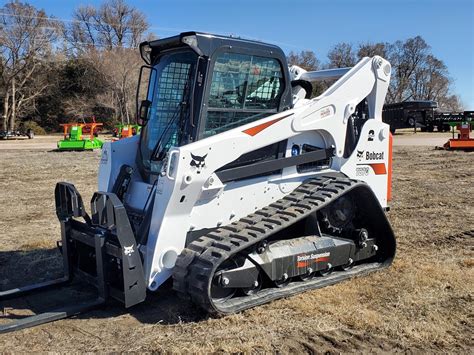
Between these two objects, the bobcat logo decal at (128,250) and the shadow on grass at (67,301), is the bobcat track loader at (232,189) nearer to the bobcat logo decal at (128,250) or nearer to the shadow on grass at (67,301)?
the bobcat logo decal at (128,250)

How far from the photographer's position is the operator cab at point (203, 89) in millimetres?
5047

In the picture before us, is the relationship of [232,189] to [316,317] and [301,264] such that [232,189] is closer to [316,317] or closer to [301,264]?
[301,264]

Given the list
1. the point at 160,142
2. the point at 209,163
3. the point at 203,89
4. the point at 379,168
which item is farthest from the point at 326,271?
the point at 203,89

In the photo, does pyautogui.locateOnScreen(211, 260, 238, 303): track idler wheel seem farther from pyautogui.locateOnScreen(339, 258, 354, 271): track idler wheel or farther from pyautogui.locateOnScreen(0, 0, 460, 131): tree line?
pyautogui.locateOnScreen(0, 0, 460, 131): tree line

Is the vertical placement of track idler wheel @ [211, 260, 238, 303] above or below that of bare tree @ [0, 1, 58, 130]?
below

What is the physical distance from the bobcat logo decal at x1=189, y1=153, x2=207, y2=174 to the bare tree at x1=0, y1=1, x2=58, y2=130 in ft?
146

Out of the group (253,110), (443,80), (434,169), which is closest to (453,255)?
(253,110)

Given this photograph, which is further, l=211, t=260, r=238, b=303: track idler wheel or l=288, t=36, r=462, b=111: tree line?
l=288, t=36, r=462, b=111: tree line

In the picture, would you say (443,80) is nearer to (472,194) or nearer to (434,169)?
(434,169)

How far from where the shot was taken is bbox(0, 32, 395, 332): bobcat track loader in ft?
15.3

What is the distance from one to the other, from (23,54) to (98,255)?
44.9m

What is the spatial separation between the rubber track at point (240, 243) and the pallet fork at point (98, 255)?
42cm

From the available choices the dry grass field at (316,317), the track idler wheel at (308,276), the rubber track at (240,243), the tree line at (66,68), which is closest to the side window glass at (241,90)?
the rubber track at (240,243)

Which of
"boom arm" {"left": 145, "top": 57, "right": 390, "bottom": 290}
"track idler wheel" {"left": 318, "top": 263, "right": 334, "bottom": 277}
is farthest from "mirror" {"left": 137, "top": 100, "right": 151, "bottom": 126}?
"track idler wheel" {"left": 318, "top": 263, "right": 334, "bottom": 277}
